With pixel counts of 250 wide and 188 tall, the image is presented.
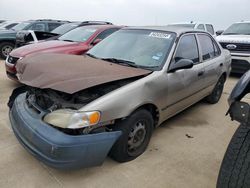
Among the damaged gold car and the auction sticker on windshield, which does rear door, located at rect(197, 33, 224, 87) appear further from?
the auction sticker on windshield

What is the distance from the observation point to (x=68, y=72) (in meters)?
2.56

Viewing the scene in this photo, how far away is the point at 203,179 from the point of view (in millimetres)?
2557

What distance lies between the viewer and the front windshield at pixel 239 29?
779 centimetres

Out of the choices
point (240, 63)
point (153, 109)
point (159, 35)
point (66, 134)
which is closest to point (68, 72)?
point (66, 134)

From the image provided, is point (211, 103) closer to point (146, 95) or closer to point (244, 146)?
point (146, 95)

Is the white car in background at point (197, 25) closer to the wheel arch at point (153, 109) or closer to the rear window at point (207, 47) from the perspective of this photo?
the rear window at point (207, 47)

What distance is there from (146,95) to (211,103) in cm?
264

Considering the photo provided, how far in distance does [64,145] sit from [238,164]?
1.41 meters

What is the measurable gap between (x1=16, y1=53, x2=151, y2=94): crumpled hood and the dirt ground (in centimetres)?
93

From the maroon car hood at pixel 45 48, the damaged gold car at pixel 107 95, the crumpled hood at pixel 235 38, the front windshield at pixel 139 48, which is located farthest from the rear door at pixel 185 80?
the crumpled hood at pixel 235 38

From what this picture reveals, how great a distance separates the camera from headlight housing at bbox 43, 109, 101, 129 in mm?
2176

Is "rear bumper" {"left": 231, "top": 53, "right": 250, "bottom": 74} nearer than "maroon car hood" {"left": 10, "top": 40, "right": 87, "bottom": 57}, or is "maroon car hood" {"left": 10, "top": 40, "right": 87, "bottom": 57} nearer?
"maroon car hood" {"left": 10, "top": 40, "right": 87, "bottom": 57}

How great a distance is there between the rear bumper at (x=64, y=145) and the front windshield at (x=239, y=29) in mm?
7143

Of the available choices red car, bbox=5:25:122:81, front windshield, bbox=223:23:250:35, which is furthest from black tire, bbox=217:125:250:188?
front windshield, bbox=223:23:250:35
